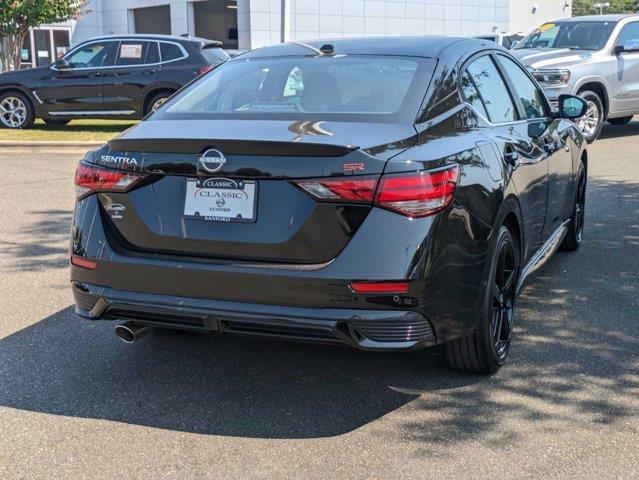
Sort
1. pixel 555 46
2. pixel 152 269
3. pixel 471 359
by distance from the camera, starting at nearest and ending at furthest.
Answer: pixel 152 269
pixel 471 359
pixel 555 46

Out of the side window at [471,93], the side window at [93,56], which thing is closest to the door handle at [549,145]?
the side window at [471,93]

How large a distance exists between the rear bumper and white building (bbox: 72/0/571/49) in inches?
1417

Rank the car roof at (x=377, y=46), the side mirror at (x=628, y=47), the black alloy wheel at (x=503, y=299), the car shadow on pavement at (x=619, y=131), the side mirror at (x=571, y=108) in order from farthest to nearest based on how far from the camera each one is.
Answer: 1. the car shadow on pavement at (x=619, y=131)
2. the side mirror at (x=628, y=47)
3. the side mirror at (x=571, y=108)
4. the car roof at (x=377, y=46)
5. the black alloy wheel at (x=503, y=299)

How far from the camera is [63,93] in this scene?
15.5 m

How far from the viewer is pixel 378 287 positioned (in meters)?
3.57

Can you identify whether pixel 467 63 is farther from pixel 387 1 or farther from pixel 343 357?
pixel 387 1

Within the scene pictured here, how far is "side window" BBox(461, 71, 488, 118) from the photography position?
177 inches

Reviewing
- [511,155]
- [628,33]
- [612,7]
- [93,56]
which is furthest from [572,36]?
[612,7]

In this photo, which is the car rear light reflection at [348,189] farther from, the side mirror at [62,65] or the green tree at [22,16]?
the green tree at [22,16]

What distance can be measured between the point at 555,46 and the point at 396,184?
40.7 ft

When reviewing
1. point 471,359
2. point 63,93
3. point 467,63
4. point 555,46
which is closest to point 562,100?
point 467,63

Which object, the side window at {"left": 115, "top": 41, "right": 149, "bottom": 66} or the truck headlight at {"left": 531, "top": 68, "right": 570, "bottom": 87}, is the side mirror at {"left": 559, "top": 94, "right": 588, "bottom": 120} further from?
the side window at {"left": 115, "top": 41, "right": 149, "bottom": 66}

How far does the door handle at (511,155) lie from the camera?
14.8 ft

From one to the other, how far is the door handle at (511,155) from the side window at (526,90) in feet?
2.87
